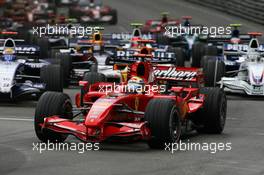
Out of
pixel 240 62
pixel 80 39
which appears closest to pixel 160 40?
pixel 80 39

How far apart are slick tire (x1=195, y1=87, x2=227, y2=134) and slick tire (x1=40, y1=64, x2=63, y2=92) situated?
5779 mm

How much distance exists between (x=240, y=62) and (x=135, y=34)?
14.2ft

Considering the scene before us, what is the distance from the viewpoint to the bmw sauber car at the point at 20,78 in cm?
1862

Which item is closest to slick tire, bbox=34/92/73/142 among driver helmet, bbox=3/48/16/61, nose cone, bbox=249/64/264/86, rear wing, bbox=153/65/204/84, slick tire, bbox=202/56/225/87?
rear wing, bbox=153/65/204/84

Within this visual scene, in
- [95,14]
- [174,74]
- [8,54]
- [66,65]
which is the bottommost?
[66,65]

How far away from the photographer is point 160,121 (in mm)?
12375

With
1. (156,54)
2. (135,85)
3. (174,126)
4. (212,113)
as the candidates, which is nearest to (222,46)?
(156,54)

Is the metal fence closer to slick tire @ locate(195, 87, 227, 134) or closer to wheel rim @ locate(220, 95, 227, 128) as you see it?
wheel rim @ locate(220, 95, 227, 128)

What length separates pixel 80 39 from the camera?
1142 inches

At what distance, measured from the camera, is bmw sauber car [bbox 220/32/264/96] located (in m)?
20.8

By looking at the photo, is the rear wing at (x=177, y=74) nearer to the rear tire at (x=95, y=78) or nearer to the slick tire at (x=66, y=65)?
the rear tire at (x=95, y=78)

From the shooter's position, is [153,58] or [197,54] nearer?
[153,58]
